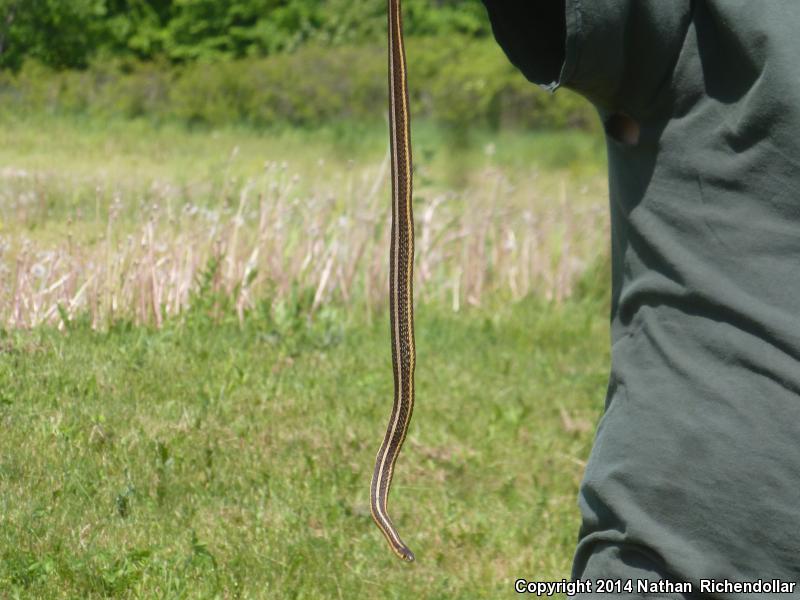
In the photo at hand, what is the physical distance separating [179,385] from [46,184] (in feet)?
2.62

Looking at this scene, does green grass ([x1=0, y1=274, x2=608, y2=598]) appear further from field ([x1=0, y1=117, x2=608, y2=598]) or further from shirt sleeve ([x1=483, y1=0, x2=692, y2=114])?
shirt sleeve ([x1=483, y1=0, x2=692, y2=114])

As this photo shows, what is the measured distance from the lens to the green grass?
284 cm

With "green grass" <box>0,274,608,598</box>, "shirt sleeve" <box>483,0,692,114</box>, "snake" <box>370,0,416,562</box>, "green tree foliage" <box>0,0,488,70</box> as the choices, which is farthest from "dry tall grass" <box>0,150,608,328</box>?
"shirt sleeve" <box>483,0,692,114</box>

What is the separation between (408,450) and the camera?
5137 mm

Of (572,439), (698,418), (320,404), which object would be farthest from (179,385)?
(572,439)

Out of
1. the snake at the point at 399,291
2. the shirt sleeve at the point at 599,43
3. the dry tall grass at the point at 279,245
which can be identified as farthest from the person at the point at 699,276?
the dry tall grass at the point at 279,245

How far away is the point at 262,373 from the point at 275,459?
42 cm

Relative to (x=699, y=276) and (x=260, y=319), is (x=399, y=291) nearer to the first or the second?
(x=699, y=276)

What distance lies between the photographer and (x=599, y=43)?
1861 millimetres

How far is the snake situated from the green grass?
972 mm

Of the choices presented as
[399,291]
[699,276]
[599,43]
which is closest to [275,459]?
[399,291]

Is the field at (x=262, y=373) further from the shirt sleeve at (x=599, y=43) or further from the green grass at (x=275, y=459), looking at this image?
the shirt sleeve at (x=599, y=43)

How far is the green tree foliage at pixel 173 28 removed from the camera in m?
3.12

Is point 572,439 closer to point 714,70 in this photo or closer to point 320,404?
point 320,404
